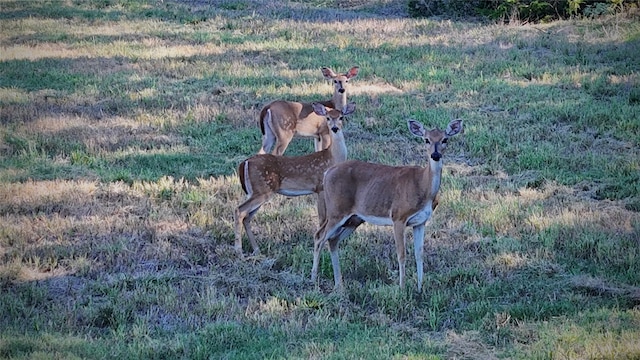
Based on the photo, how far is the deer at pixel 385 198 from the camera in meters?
9.56

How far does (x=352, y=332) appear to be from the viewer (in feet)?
27.2

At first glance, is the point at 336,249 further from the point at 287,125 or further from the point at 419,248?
the point at 287,125

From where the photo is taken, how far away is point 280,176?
37.1 ft

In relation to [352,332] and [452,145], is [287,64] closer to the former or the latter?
[452,145]

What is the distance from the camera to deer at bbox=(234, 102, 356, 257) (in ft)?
36.5

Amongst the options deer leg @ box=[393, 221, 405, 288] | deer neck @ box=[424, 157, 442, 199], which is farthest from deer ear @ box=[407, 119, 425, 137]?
deer leg @ box=[393, 221, 405, 288]

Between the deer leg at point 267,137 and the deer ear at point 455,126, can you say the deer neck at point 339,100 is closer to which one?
the deer leg at point 267,137

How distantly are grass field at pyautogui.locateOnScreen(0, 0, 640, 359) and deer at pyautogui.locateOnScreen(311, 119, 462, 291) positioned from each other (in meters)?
0.41

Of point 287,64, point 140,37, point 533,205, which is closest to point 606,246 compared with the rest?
point 533,205

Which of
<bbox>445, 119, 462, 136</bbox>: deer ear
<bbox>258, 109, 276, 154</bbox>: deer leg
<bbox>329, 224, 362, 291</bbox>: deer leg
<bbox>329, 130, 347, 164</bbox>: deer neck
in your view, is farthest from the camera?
<bbox>258, 109, 276, 154</bbox>: deer leg

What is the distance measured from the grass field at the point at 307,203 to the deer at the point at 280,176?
442 millimetres

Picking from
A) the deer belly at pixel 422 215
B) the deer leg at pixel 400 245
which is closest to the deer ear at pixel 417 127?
the deer belly at pixel 422 215

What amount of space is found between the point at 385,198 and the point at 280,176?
6.40 ft

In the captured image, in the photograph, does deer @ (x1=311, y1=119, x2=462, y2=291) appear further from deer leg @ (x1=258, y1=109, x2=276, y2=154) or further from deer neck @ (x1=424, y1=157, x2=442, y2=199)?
deer leg @ (x1=258, y1=109, x2=276, y2=154)
